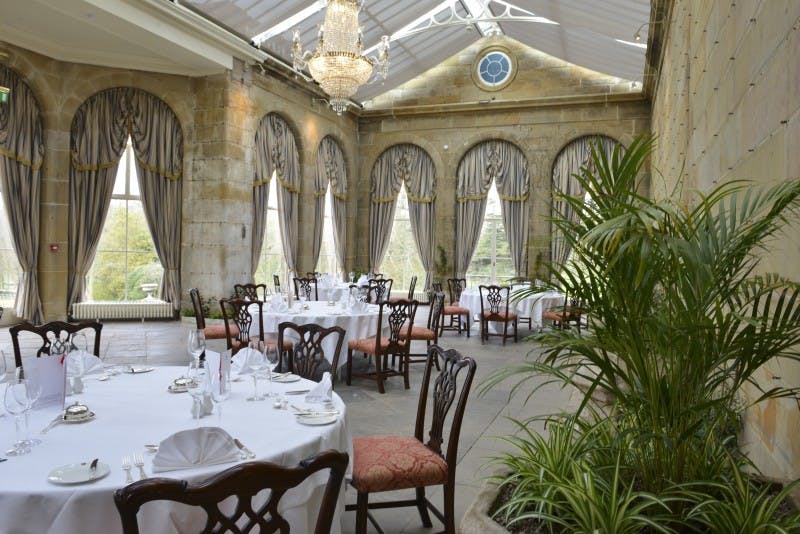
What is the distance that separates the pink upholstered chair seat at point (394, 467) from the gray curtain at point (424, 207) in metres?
10.9

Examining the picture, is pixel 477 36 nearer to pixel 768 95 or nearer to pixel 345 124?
pixel 345 124

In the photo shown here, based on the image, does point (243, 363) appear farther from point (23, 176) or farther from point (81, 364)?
point (23, 176)

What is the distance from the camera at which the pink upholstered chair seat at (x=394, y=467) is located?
264cm

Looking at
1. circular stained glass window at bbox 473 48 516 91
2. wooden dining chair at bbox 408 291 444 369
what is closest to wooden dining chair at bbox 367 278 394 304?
wooden dining chair at bbox 408 291 444 369

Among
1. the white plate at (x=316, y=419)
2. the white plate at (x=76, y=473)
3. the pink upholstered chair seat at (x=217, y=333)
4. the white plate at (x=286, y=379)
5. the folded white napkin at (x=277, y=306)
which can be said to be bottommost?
the pink upholstered chair seat at (x=217, y=333)

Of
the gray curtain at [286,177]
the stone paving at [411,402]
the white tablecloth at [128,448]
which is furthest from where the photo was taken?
the gray curtain at [286,177]

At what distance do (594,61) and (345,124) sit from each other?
5370mm

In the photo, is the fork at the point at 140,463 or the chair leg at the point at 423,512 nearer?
the fork at the point at 140,463

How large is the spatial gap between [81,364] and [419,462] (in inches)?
69.6

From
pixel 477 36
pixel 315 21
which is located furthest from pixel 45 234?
pixel 477 36

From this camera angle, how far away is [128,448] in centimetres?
215

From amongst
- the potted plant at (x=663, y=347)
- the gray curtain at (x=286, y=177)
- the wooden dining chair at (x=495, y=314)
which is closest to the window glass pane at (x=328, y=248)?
the gray curtain at (x=286, y=177)

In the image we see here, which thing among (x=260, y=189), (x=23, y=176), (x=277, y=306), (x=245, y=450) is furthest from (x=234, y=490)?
(x=260, y=189)

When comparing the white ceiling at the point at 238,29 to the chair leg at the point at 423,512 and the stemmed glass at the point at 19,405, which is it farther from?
the chair leg at the point at 423,512
